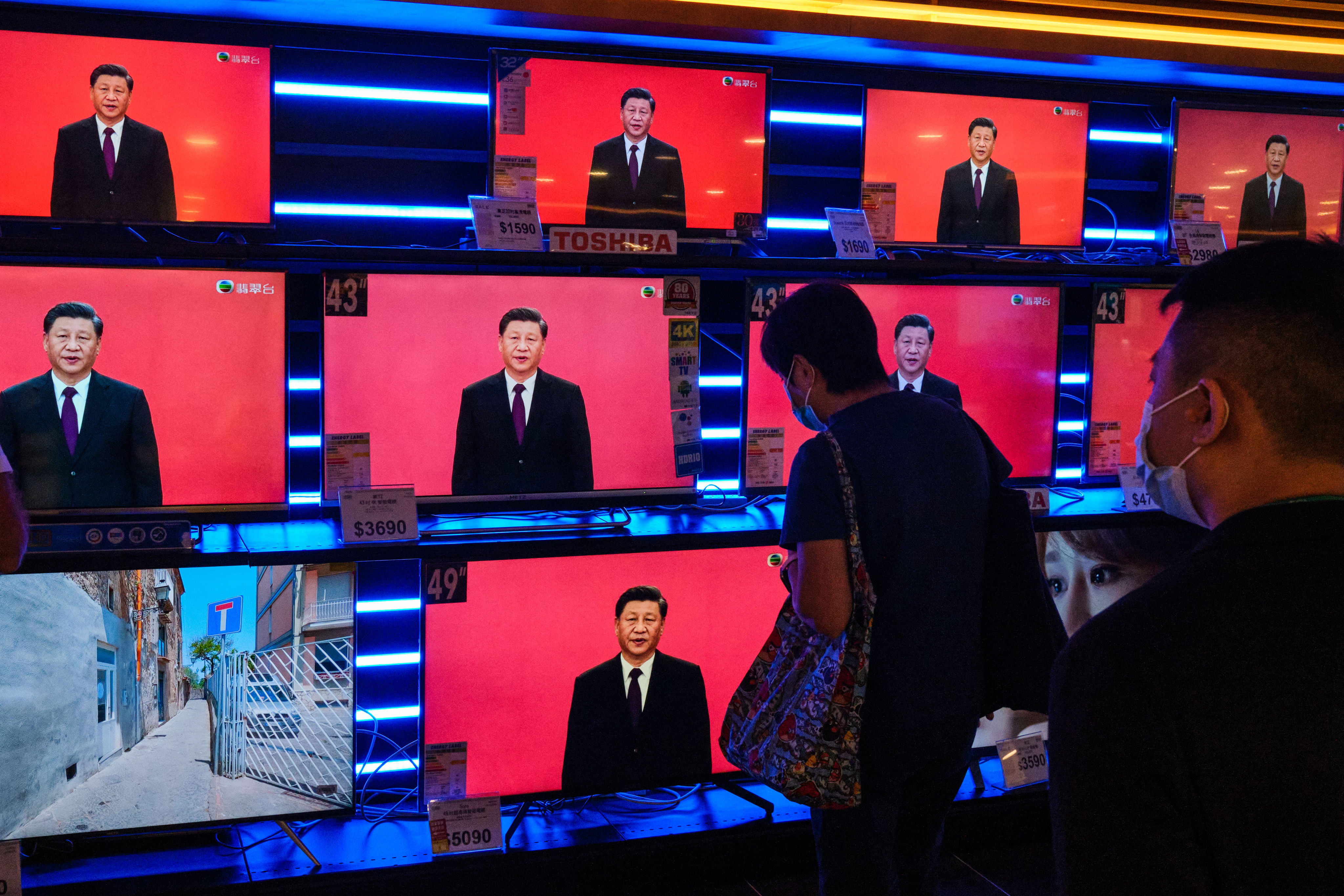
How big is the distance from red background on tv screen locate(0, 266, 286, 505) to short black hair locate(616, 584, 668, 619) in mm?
965

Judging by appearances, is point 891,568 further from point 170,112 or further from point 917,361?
point 170,112

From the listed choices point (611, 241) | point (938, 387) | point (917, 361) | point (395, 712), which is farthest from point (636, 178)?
point (395, 712)

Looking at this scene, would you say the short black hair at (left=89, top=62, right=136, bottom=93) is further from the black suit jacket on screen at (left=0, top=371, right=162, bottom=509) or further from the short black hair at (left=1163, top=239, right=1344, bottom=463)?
the short black hair at (left=1163, top=239, right=1344, bottom=463)

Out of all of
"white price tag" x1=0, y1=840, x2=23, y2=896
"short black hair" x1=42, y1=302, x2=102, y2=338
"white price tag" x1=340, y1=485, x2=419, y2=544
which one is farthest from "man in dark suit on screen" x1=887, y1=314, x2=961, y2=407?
"white price tag" x1=0, y1=840, x2=23, y2=896

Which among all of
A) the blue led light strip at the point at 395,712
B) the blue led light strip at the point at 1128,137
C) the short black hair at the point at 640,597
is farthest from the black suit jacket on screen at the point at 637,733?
the blue led light strip at the point at 1128,137

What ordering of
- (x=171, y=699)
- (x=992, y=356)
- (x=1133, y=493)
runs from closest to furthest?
1. (x=171, y=699)
2. (x=1133, y=493)
3. (x=992, y=356)

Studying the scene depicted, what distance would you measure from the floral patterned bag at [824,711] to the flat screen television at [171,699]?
3.84ft

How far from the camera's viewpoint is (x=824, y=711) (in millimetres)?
1729

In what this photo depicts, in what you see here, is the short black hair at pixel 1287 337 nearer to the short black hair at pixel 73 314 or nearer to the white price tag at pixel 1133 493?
the white price tag at pixel 1133 493

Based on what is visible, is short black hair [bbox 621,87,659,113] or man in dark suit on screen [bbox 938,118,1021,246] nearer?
short black hair [bbox 621,87,659,113]

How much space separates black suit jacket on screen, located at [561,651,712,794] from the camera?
2564 mm

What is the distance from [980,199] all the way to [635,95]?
1.16m

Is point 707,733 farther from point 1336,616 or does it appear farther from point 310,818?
point 1336,616

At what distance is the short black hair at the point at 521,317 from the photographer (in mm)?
2467
